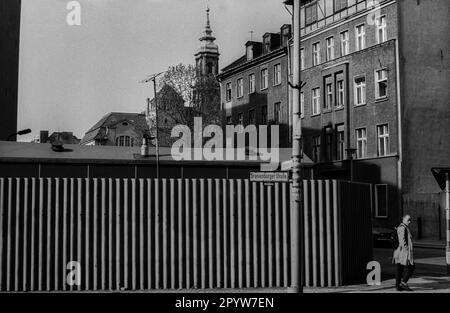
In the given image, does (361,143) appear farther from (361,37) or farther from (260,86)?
(260,86)

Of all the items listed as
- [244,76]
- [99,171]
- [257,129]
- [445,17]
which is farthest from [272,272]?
[244,76]

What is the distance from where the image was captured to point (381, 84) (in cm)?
4059

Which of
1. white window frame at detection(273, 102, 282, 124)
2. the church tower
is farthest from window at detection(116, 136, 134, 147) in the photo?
white window frame at detection(273, 102, 282, 124)

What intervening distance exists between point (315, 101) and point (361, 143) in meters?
6.23

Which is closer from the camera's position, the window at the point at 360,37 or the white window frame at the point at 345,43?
the window at the point at 360,37

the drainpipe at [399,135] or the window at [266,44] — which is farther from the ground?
the window at [266,44]

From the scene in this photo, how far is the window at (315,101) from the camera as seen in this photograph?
152ft

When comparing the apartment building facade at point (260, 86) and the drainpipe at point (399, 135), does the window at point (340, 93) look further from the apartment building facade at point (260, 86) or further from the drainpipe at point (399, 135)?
the apartment building facade at point (260, 86)

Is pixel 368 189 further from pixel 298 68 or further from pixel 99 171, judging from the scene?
pixel 99 171

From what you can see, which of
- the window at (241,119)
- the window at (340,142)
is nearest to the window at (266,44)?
the window at (241,119)

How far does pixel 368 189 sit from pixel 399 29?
2587cm

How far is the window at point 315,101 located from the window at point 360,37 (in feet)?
16.9

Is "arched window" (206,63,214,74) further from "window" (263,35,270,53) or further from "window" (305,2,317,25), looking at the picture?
"window" (305,2,317,25)

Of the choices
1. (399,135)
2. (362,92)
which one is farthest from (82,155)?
(362,92)
